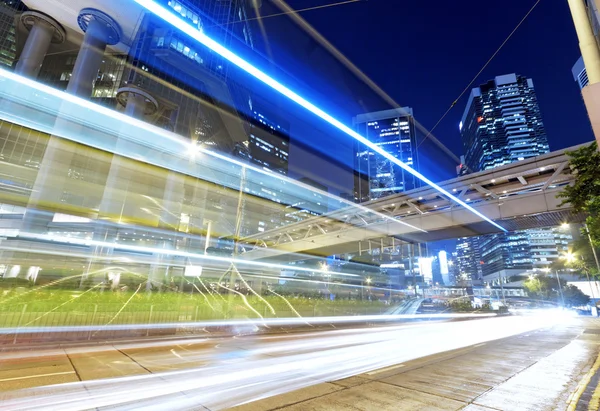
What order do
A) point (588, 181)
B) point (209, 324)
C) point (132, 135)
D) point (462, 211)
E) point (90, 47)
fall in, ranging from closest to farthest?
1. point (588, 181)
2. point (209, 324)
3. point (462, 211)
4. point (132, 135)
5. point (90, 47)

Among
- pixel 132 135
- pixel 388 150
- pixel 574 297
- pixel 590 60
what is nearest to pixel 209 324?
pixel 590 60

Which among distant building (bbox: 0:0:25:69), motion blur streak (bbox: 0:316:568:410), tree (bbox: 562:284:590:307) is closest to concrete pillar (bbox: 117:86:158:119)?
distant building (bbox: 0:0:25:69)

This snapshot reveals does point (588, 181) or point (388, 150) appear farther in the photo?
point (388, 150)

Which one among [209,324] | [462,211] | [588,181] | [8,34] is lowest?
[209,324]

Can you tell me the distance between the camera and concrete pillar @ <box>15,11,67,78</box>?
35.9 meters

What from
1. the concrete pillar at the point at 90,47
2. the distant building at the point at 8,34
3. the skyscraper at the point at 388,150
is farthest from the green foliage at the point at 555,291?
the distant building at the point at 8,34

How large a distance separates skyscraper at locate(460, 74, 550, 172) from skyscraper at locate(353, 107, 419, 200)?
2871 inches

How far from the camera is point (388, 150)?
339 feet

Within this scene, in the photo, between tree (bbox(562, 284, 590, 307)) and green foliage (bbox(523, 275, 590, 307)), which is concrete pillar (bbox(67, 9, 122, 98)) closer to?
green foliage (bbox(523, 275, 590, 307))

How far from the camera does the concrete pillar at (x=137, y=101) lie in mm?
39000

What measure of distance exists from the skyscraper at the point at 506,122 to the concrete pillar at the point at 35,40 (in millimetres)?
175577

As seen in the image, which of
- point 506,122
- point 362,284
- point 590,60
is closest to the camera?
point 590,60

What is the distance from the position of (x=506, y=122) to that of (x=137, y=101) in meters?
186

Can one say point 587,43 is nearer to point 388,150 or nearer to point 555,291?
point 388,150
